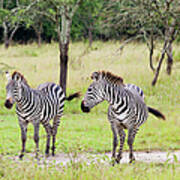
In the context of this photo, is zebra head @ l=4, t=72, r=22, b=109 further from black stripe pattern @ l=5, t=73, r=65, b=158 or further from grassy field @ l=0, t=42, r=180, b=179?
grassy field @ l=0, t=42, r=180, b=179

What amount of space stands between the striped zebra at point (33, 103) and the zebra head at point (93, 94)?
118 cm

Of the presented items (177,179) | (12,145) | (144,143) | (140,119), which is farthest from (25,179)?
(144,143)

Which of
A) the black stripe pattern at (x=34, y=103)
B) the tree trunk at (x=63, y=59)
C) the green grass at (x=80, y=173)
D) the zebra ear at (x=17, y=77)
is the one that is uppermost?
the tree trunk at (x=63, y=59)

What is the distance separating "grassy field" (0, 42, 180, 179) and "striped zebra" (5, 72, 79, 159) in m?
0.46

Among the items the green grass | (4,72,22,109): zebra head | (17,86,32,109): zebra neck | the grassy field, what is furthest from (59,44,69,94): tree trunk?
the green grass

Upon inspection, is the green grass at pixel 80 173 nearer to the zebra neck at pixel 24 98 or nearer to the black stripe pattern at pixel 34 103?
the black stripe pattern at pixel 34 103

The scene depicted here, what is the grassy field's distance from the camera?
19.5 feet

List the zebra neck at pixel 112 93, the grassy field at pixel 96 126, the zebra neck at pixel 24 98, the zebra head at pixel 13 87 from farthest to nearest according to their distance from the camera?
the zebra neck at pixel 24 98, the zebra head at pixel 13 87, the zebra neck at pixel 112 93, the grassy field at pixel 96 126

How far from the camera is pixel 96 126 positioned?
11.2 m

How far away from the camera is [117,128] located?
7.54 metres

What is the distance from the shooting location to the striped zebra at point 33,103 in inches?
291

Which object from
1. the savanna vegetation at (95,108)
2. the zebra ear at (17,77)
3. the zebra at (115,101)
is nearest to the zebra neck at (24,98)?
the zebra ear at (17,77)

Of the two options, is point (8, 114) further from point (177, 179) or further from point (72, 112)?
point (177, 179)

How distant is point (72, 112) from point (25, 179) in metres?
7.31
